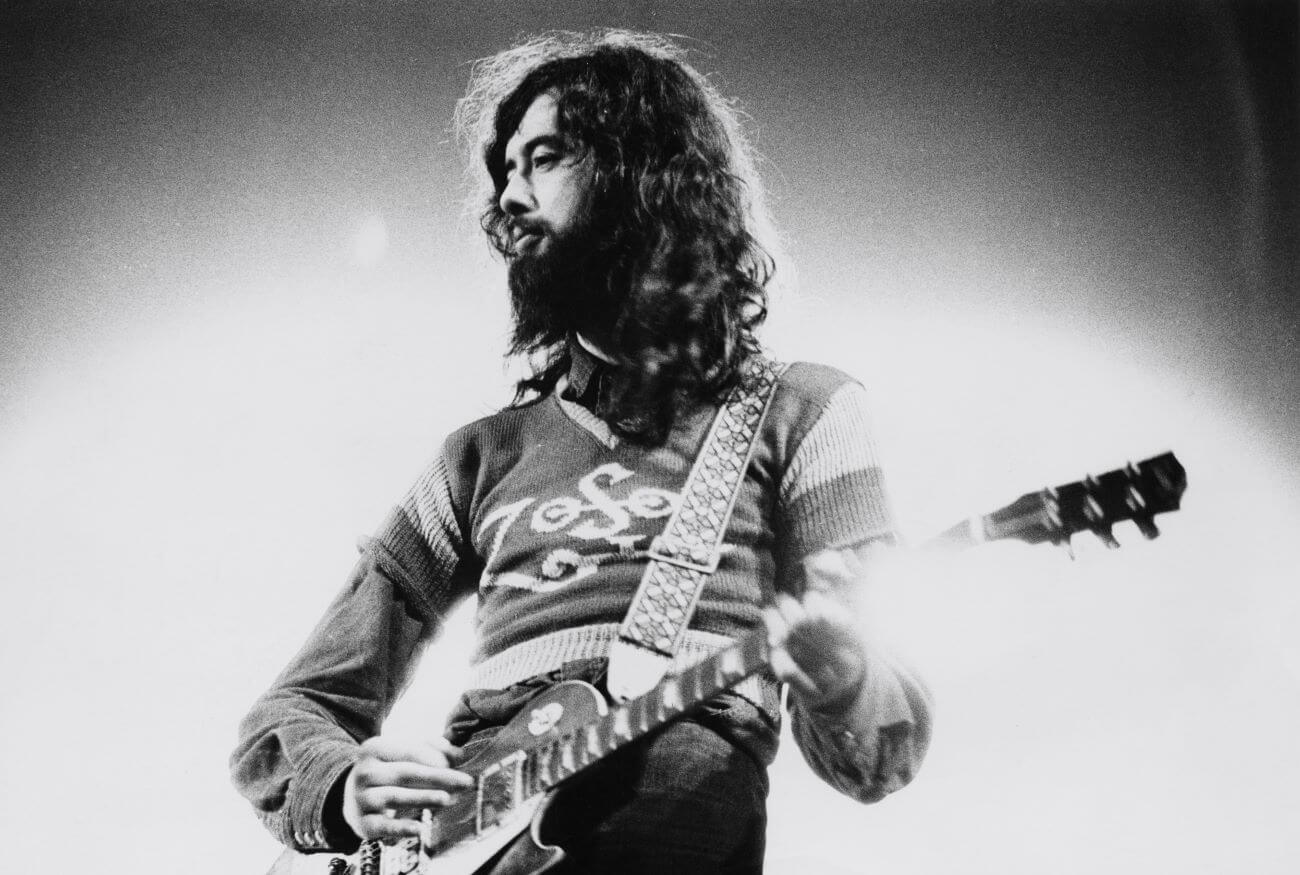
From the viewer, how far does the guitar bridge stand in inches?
34.9

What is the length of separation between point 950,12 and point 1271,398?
852 mm

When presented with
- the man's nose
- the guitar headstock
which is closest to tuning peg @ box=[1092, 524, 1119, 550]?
the guitar headstock

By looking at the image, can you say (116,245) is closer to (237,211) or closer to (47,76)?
(237,211)

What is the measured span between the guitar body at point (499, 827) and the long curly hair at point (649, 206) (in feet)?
1.19

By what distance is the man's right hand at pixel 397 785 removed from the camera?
946 millimetres

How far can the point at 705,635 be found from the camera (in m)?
1.01

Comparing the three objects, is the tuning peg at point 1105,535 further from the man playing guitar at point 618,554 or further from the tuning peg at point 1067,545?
the man playing guitar at point 618,554

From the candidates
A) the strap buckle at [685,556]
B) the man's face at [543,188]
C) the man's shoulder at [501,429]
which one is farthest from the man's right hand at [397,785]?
the man's face at [543,188]

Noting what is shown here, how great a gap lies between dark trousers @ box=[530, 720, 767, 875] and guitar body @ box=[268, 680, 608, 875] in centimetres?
2

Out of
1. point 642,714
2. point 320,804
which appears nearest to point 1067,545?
point 642,714

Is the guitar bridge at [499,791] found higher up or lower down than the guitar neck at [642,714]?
lower down

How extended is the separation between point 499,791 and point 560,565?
0.87 ft

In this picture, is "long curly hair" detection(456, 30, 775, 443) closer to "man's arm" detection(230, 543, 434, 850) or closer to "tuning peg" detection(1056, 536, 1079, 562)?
"man's arm" detection(230, 543, 434, 850)

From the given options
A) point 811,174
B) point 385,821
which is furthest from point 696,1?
point 385,821
